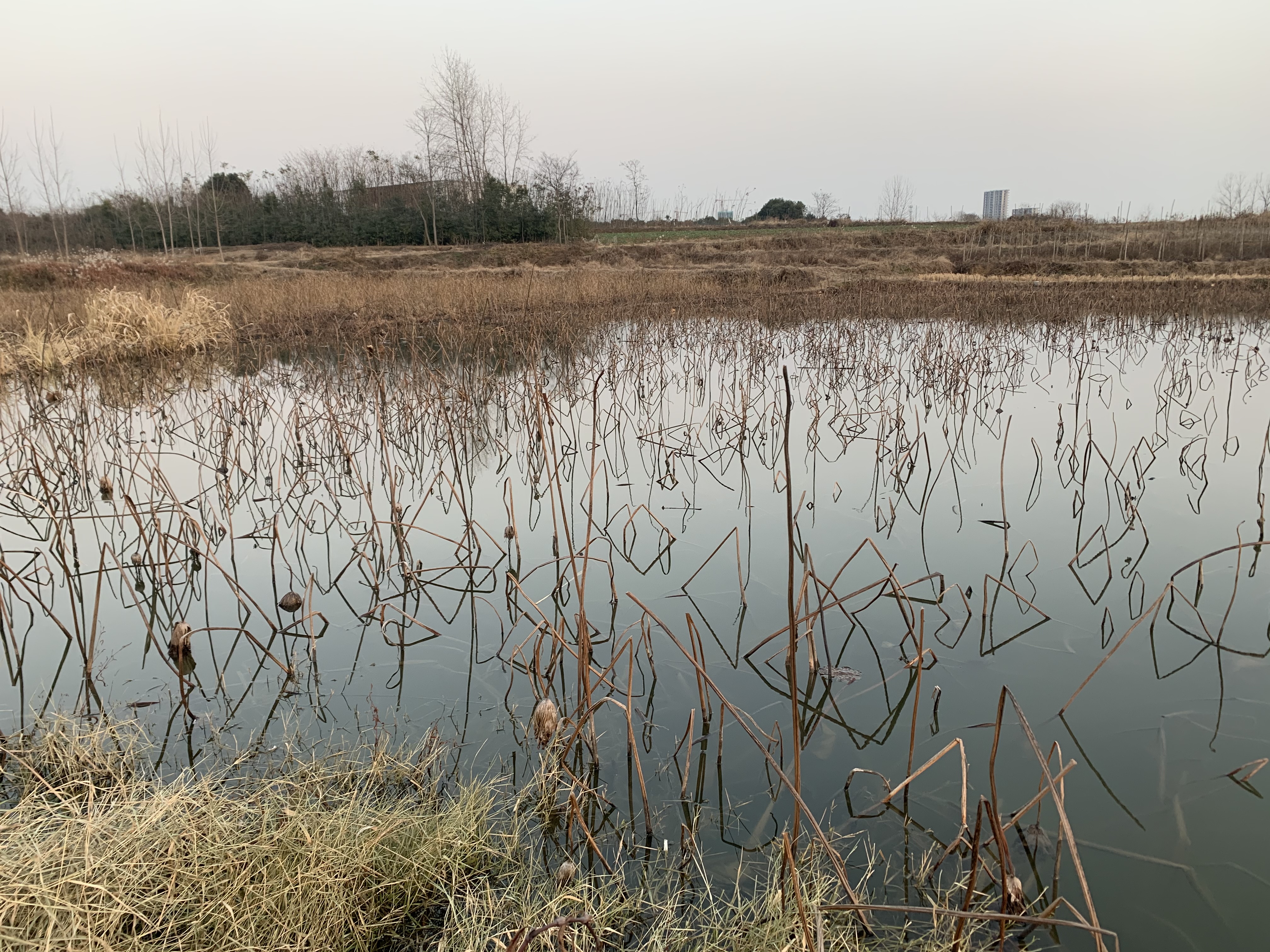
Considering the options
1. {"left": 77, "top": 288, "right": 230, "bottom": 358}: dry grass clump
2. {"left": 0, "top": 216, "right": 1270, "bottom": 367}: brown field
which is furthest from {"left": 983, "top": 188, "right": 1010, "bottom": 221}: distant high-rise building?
{"left": 77, "top": 288, "right": 230, "bottom": 358}: dry grass clump

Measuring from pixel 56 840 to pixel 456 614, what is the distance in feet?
5.75

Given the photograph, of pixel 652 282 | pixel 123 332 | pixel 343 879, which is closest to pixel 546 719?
pixel 343 879

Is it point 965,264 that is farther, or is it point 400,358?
point 965,264

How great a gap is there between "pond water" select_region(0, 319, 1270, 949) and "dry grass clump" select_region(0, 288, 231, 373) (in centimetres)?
267

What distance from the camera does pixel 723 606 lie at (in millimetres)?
3287

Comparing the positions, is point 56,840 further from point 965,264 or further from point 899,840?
point 965,264

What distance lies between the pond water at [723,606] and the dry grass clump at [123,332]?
8.76 ft

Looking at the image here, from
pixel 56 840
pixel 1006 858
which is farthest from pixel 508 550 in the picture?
pixel 1006 858

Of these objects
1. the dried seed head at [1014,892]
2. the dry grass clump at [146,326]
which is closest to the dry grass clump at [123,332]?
the dry grass clump at [146,326]

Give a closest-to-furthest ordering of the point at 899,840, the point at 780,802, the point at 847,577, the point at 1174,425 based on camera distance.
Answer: the point at 899,840, the point at 780,802, the point at 847,577, the point at 1174,425

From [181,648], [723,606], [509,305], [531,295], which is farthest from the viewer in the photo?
[531,295]

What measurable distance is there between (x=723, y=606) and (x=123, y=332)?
31.4 ft

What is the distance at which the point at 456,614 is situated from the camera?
327cm

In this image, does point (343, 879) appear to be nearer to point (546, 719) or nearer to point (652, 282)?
point (546, 719)
